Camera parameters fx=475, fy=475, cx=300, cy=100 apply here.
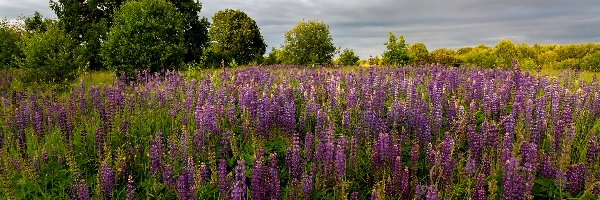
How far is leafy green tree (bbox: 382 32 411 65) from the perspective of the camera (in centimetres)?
2423

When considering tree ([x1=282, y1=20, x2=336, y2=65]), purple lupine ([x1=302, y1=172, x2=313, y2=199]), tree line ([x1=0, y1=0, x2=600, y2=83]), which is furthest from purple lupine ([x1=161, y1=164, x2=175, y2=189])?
tree ([x1=282, y1=20, x2=336, y2=65])

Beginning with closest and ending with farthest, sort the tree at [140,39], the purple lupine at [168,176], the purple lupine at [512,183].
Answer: the purple lupine at [512,183]
the purple lupine at [168,176]
the tree at [140,39]

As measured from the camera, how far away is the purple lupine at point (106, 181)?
4879mm

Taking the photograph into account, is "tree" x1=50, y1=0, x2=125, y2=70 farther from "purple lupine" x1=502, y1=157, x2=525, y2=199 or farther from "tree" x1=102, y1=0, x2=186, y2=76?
"purple lupine" x1=502, y1=157, x2=525, y2=199

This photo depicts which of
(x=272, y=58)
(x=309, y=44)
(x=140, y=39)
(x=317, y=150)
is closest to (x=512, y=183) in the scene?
(x=317, y=150)

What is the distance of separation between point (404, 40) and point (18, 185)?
69.1 ft

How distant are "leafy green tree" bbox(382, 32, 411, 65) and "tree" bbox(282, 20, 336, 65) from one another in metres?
14.1

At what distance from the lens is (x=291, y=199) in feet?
14.2

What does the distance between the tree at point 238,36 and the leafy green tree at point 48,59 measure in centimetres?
2460

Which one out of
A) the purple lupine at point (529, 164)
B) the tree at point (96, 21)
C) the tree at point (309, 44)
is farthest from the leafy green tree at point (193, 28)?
the purple lupine at point (529, 164)

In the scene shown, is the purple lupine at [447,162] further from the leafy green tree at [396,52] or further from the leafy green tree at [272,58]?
the leafy green tree at [272,58]

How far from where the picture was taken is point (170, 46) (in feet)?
60.8

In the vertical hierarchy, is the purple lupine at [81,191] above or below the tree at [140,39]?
below

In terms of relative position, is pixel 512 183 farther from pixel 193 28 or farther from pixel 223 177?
pixel 193 28
